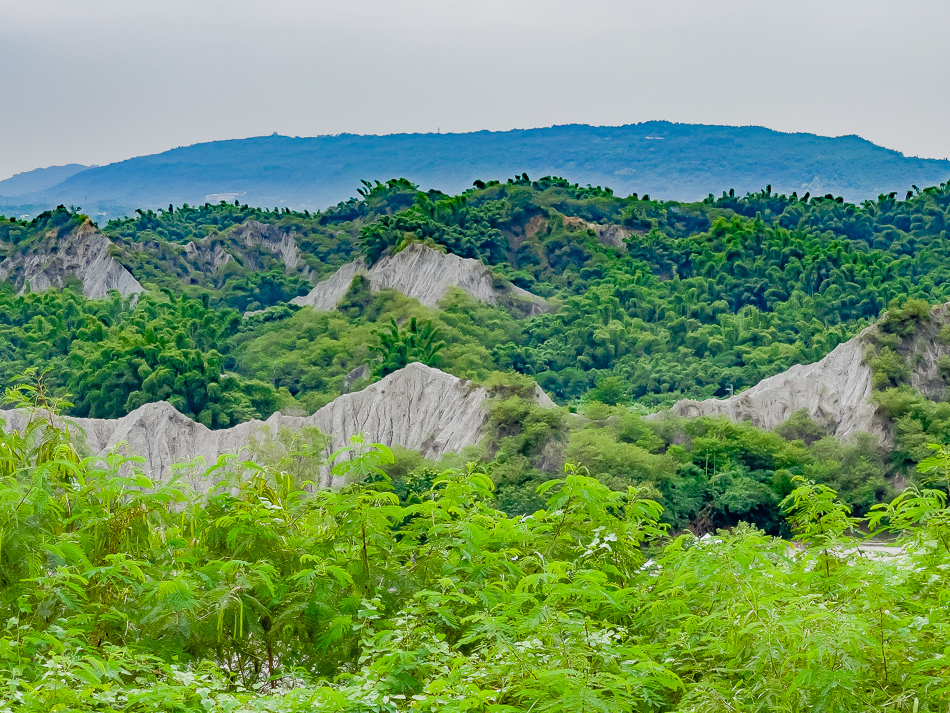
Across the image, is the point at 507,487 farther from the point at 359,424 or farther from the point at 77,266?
the point at 77,266

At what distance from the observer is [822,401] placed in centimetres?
2595

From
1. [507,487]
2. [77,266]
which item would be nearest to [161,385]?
[507,487]

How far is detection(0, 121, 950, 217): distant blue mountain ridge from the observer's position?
13400 cm

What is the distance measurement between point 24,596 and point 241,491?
1.46 m

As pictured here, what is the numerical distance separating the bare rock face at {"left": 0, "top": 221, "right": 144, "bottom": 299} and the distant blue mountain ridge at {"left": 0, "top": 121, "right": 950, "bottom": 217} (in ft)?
256

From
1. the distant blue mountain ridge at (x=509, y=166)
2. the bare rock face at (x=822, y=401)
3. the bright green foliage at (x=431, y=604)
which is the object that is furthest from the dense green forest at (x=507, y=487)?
the distant blue mountain ridge at (x=509, y=166)

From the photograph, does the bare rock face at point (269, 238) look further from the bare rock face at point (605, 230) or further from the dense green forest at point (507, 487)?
the bare rock face at point (605, 230)

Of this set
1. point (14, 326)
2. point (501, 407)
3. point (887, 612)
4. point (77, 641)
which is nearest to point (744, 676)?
point (887, 612)

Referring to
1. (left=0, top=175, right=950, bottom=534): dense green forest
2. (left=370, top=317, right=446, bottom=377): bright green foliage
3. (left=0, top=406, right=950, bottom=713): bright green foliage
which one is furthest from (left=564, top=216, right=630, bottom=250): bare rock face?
(left=0, top=406, right=950, bottom=713): bright green foliage

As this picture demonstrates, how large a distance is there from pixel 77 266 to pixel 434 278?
1966cm

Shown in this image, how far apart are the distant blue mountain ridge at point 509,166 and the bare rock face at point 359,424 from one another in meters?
106

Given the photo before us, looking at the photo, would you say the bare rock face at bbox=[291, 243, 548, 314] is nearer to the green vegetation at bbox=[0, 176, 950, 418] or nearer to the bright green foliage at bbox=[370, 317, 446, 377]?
the green vegetation at bbox=[0, 176, 950, 418]

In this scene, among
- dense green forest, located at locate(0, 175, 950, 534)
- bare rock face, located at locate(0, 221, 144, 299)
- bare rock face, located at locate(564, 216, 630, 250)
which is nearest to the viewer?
dense green forest, located at locate(0, 175, 950, 534)

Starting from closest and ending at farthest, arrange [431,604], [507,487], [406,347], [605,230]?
1. [431,604]
2. [507,487]
3. [406,347]
4. [605,230]
